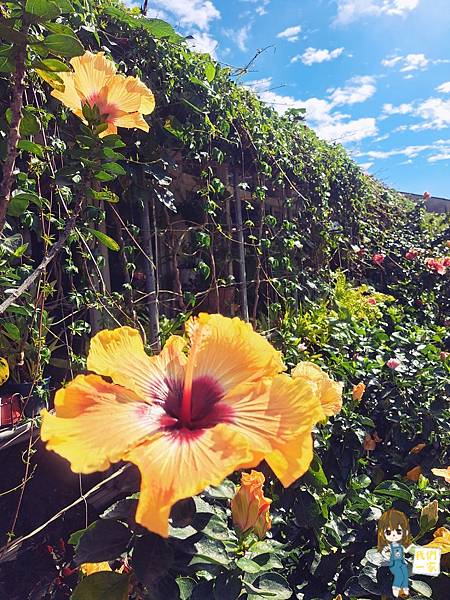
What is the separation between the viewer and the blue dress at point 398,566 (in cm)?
83

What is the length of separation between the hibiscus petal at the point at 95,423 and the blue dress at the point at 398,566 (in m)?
0.58

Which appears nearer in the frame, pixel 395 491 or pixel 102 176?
pixel 102 176

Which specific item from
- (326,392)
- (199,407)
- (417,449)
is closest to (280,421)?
(199,407)

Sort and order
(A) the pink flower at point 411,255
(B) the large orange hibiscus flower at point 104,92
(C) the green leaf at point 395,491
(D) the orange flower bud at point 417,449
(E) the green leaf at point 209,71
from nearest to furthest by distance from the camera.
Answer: (B) the large orange hibiscus flower at point 104,92 → (C) the green leaf at point 395,491 → (D) the orange flower bud at point 417,449 → (E) the green leaf at point 209,71 → (A) the pink flower at point 411,255

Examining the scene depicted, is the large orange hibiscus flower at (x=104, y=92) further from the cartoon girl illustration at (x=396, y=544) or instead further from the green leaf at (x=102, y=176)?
the cartoon girl illustration at (x=396, y=544)

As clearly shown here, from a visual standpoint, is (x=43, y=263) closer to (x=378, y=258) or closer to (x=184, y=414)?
(x=184, y=414)

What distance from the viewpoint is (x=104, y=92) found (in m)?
0.80

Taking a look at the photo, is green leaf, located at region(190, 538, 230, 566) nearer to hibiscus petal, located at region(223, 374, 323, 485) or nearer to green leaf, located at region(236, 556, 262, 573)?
green leaf, located at region(236, 556, 262, 573)

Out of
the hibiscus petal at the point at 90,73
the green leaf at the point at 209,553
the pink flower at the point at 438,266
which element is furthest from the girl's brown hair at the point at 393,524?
the pink flower at the point at 438,266

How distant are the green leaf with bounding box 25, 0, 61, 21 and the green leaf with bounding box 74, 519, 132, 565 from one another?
2.51 feet

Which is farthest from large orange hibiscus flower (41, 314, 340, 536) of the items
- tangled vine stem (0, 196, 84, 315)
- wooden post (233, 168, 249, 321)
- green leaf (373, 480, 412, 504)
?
wooden post (233, 168, 249, 321)

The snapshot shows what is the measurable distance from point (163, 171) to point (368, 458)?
64.2 inches

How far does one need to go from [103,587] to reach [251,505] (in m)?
0.24

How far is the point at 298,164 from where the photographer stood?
3805 mm
